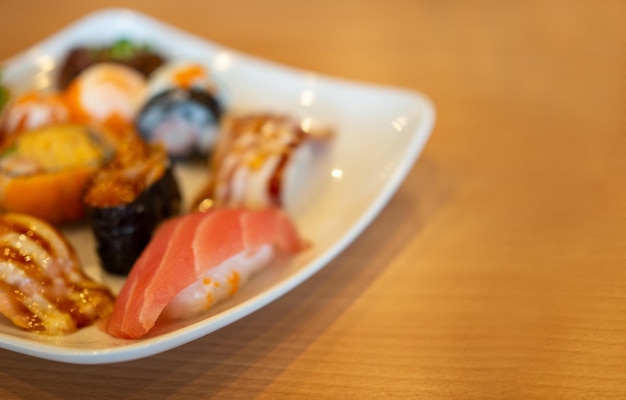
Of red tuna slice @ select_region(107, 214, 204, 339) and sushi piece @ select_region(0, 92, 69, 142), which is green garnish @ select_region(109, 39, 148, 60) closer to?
sushi piece @ select_region(0, 92, 69, 142)

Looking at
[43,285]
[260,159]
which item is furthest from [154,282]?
[260,159]

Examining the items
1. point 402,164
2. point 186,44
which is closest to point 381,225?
point 402,164

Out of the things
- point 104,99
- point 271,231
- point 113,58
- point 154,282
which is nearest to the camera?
point 154,282

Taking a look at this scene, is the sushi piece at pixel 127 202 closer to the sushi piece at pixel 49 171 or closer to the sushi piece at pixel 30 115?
the sushi piece at pixel 49 171

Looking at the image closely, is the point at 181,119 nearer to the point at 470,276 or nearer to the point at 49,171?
the point at 49,171

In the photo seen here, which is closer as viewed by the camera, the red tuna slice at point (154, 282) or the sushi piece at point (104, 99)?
the red tuna slice at point (154, 282)

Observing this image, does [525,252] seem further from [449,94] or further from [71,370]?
[71,370]

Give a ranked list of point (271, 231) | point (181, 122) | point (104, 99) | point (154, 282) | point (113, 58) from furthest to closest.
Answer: point (113, 58) < point (104, 99) < point (181, 122) < point (271, 231) < point (154, 282)

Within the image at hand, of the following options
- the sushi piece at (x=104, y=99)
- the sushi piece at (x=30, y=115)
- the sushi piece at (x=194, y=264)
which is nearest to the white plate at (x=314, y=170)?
the sushi piece at (x=194, y=264)
